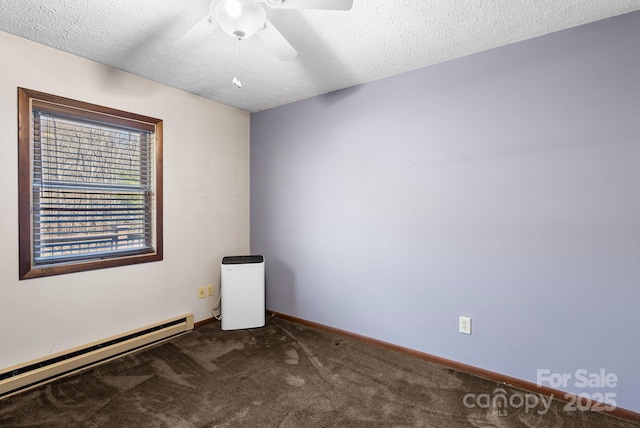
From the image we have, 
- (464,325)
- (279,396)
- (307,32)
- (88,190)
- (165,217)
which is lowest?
(279,396)

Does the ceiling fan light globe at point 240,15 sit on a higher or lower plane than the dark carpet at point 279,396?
higher

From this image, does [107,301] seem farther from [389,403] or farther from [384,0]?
[384,0]

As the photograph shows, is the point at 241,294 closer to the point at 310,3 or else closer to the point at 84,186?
the point at 84,186

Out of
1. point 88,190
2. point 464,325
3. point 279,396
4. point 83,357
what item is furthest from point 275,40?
point 83,357

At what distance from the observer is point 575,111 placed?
1.87m

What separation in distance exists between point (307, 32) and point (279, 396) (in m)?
2.36

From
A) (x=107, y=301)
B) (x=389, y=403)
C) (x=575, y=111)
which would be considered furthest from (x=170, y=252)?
(x=575, y=111)

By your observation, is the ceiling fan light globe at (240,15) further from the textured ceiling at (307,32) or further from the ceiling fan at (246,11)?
the textured ceiling at (307,32)

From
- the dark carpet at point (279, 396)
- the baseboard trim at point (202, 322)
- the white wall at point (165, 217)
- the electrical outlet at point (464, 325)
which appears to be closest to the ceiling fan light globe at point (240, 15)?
the white wall at point (165, 217)

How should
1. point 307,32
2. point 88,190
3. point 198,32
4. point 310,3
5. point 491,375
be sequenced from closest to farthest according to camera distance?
point 310,3 < point 198,32 < point 307,32 < point 491,375 < point 88,190

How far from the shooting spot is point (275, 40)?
1.59 meters

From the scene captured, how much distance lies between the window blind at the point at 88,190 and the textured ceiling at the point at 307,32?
0.58 m

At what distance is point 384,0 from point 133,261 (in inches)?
Answer: 105

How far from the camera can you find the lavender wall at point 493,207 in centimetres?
178
